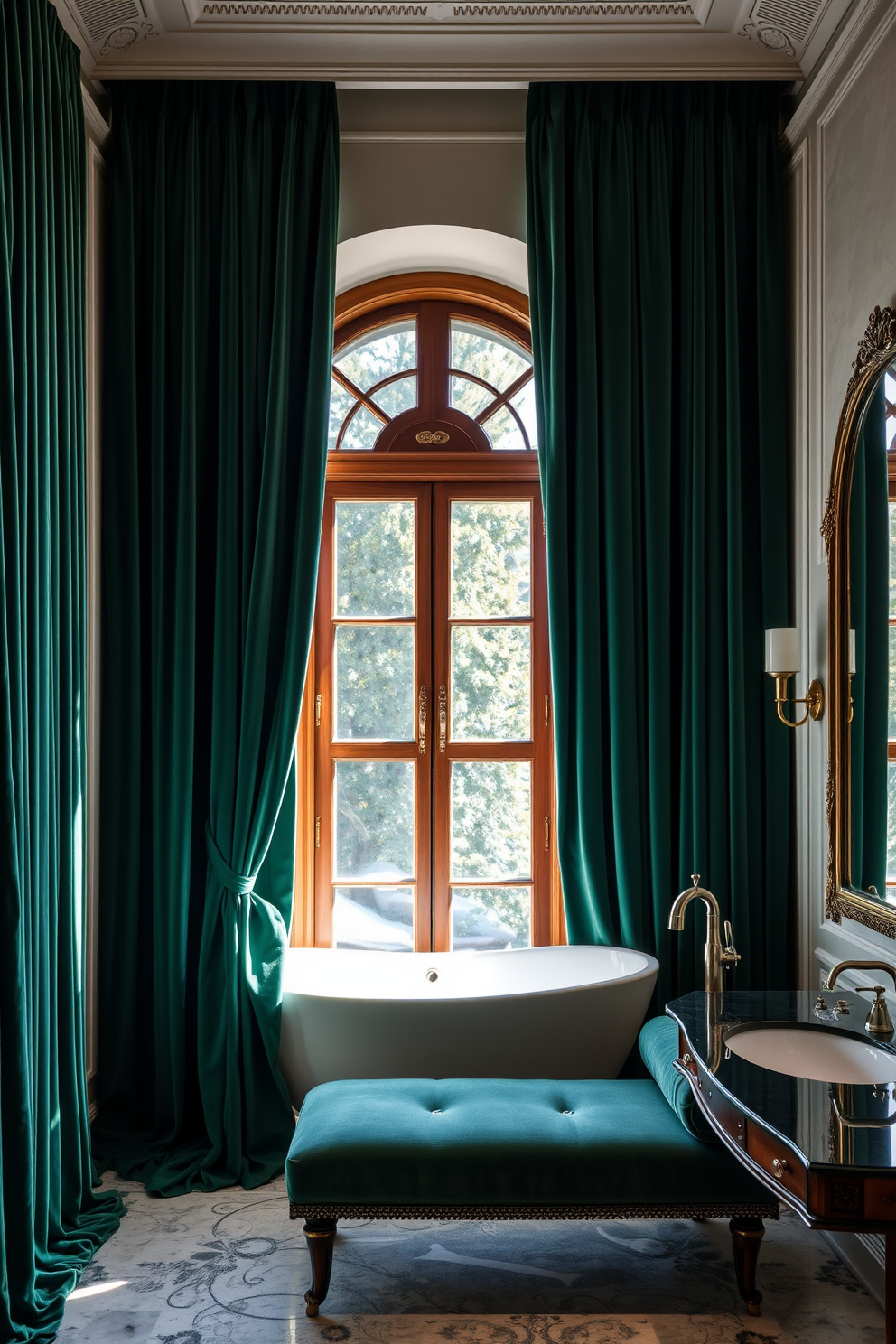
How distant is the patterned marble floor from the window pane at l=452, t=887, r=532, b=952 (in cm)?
102

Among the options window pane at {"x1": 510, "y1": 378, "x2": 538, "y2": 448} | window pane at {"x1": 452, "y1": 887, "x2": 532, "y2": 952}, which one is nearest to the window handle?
window pane at {"x1": 452, "y1": 887, "x2": 532, "y2": 952}

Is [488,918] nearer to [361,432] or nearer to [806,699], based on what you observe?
[806,699]

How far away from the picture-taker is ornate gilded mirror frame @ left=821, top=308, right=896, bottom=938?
7.93 feet

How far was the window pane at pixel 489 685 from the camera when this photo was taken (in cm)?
339

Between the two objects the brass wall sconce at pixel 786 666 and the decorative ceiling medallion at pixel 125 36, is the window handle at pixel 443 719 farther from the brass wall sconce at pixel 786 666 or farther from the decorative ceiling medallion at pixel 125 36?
the decorative ceiling medallion at pixel 125 36

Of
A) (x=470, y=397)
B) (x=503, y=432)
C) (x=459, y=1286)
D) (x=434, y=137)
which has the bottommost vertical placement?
(x=459, y=1286)

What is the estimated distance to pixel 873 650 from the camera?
2314 millimetres

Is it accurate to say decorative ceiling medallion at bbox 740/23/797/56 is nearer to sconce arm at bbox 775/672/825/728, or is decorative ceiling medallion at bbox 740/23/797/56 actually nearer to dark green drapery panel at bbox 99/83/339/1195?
dark green drapery panel at bbox 99/83/339/1195

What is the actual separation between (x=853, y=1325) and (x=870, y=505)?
5.79 ft

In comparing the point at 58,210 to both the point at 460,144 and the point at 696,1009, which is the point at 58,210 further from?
the point at 696,1009

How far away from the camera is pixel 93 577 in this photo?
2885 millimetres

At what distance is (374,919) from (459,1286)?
1306 millimetres

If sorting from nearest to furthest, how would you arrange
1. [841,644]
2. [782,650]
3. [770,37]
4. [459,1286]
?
[459,1286], [841,644], [782,650], [770,37]

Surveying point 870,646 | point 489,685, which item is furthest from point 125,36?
point 870,646
